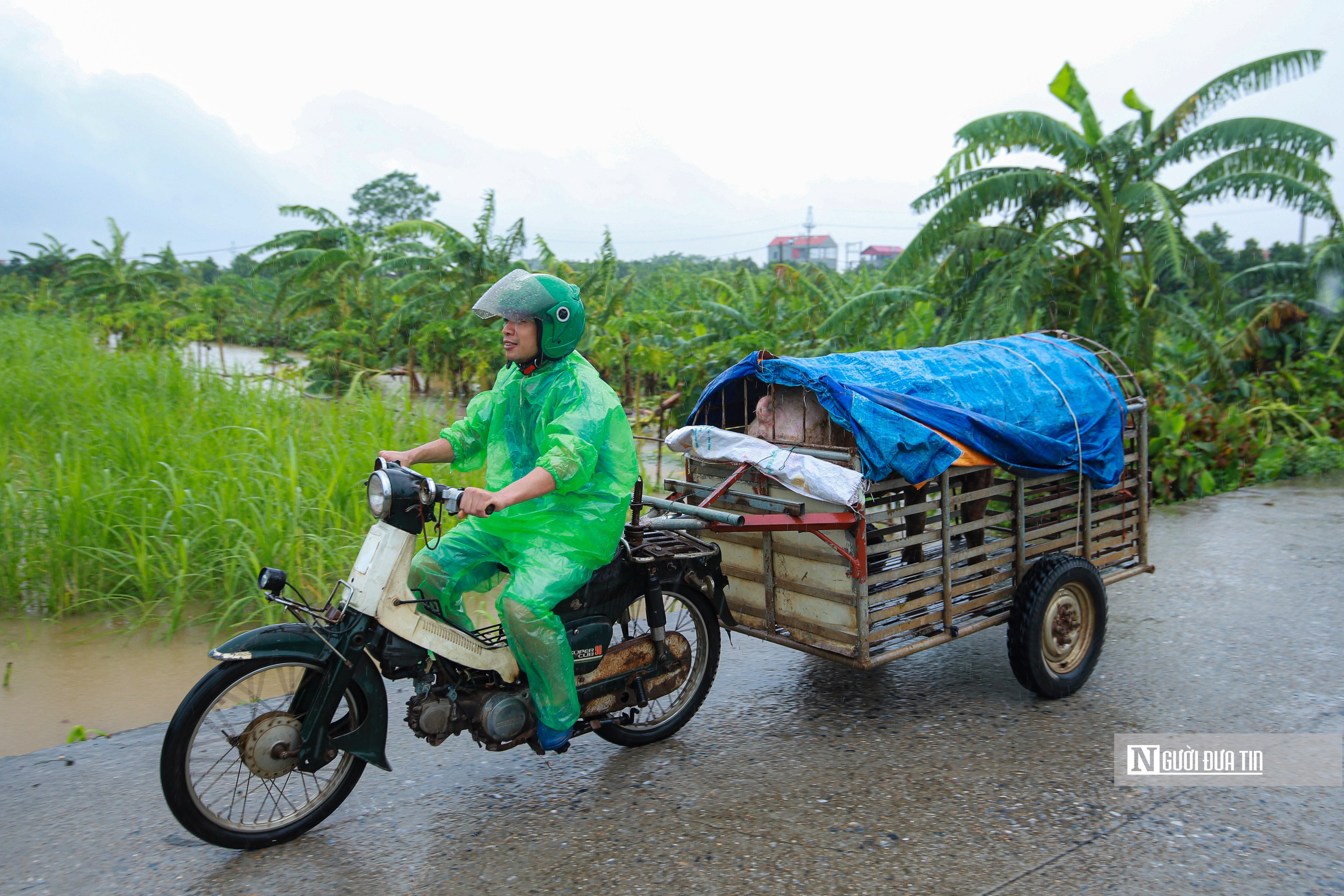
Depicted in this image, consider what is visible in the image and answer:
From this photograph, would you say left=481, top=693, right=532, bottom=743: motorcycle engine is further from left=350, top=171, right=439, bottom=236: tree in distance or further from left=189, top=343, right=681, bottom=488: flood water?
left=350, top=171, right=439, bottom=236: tree in distance

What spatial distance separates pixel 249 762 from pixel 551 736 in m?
0.97

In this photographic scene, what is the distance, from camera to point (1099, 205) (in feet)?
32.5

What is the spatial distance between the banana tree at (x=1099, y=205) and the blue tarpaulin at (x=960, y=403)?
455cm

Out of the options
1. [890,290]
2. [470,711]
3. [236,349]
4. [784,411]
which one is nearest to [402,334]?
[890,290]

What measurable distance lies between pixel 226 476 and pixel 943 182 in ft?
25.3

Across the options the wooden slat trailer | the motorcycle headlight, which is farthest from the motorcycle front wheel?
the wooden slat trailer

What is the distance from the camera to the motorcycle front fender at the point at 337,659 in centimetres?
283

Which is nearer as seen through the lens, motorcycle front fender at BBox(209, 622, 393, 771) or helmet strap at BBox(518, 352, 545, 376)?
motorcycle front fender at BBox(209, 622, 393, 771)

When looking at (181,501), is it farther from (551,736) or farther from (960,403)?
(960,403)

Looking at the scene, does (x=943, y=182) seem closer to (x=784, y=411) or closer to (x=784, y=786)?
(x=784, y=411)

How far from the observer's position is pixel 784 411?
441 centimetres

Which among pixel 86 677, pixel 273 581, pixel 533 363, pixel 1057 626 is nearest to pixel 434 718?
pixel 273 581

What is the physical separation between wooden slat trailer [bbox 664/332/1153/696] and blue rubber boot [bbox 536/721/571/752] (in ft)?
3.34

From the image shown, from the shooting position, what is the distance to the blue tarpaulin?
147 inches
